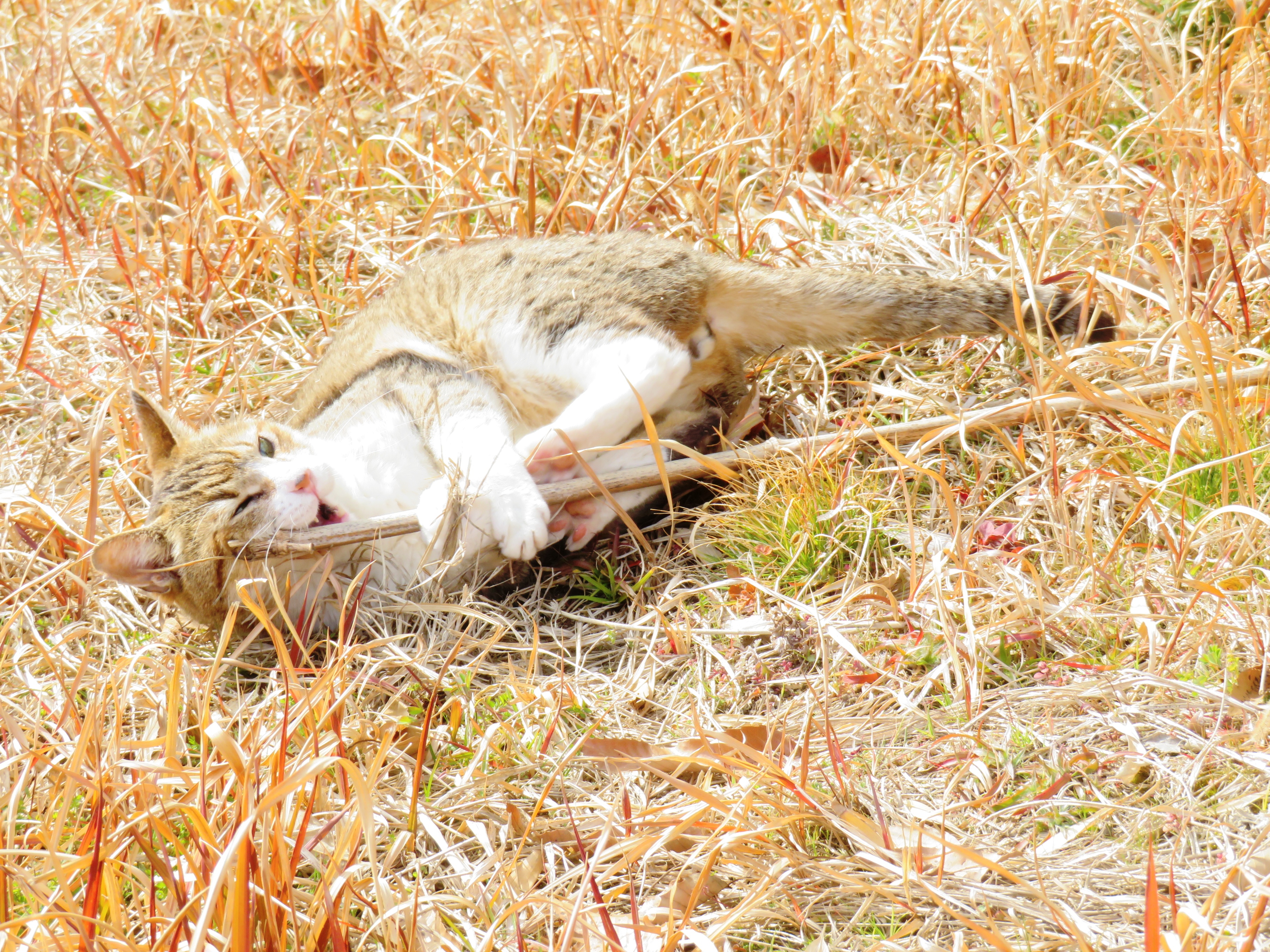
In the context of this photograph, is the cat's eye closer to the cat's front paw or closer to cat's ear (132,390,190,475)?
cat's ear (132,390,190,475)

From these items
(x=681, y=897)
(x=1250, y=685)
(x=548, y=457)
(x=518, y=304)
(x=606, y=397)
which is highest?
(x=518, y=304)

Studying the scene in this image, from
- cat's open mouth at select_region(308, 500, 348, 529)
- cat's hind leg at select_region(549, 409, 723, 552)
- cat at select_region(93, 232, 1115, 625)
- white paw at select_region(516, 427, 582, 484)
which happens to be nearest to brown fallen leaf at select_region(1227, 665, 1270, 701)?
cat at select_region(93, 232, 1115, 625)

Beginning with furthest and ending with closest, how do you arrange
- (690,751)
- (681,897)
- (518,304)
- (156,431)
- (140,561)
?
(518,304)
(156,431)
(140,561)
(690,751)
(681,897)

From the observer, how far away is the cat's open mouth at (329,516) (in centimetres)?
270

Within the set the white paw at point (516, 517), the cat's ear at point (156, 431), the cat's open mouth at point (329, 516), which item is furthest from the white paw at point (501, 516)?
the cat's ear at point (156, 431)

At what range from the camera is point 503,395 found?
298cm

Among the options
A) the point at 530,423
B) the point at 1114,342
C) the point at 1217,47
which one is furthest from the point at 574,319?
the point at 1217,47

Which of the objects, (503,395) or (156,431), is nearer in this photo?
(156,431)

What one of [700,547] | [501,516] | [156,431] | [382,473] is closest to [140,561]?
[156,431]

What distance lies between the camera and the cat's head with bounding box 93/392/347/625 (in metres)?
2.55

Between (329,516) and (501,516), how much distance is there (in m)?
0.49

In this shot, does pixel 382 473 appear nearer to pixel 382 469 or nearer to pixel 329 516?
pixel 382 469

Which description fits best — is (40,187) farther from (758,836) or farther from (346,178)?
(758,836)

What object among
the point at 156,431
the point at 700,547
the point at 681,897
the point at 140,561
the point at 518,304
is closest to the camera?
the point at 681,897
